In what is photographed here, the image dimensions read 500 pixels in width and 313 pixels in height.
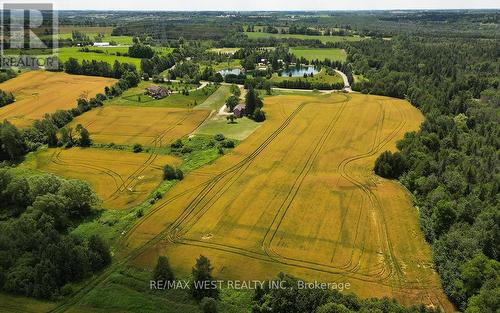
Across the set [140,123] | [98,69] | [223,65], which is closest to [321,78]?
[223,65]

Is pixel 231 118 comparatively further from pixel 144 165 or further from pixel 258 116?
pixel 144 165

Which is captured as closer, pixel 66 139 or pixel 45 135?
pixel 66 139

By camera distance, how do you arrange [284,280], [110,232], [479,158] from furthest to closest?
[479,158] → [110,232] → [284,280]

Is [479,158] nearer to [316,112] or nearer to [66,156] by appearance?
[316,112]

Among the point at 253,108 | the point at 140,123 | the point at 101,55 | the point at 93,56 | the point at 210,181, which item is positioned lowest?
the point at 210,181

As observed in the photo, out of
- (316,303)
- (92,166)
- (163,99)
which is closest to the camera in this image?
(316,303)

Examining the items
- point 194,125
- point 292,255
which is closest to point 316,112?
point 194,125
